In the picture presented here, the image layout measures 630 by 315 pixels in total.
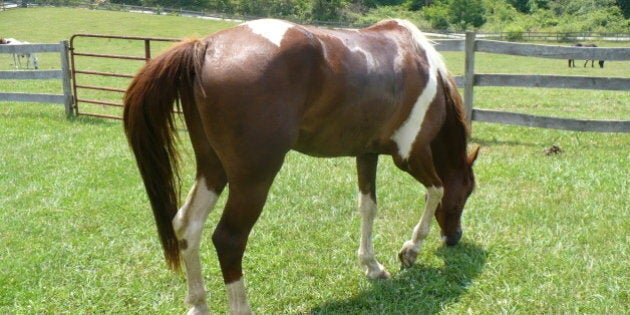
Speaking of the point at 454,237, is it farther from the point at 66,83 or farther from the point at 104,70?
the point at 104,70

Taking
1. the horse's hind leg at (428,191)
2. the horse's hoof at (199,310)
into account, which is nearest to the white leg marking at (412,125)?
the horse's hind leg at (428,191)

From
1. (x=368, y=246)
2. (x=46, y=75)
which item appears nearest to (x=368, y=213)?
(x=368, y=246)

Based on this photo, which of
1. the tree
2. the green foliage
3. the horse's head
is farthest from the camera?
the tree

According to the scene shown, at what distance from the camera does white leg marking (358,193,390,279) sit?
12.6 feet

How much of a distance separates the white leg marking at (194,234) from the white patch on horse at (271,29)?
0.87 meters

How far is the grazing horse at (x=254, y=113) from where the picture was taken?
9.18 ft

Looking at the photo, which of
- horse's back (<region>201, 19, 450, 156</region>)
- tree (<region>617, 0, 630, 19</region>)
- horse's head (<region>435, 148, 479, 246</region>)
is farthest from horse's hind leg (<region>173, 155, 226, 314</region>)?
tree (<region>617, 0, 630, 19</region>)

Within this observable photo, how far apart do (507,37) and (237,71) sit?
4008 cm

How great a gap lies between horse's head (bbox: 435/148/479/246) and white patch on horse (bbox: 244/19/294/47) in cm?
186

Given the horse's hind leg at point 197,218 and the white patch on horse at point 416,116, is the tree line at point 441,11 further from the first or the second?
the horse's hind leg at point 197,218

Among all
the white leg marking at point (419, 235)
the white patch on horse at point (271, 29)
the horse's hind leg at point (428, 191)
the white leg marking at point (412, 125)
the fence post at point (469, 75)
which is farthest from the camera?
the fence post at point (469, 75)

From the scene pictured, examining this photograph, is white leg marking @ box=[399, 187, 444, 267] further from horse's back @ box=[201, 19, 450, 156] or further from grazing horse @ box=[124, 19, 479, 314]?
horse's back @ box=[201, 19, 450, 156]

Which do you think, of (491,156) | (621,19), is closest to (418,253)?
(491,156)

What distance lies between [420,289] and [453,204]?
0.86 m
